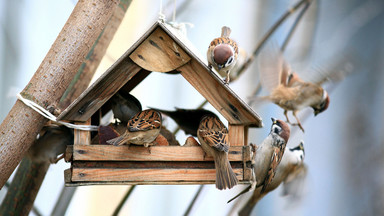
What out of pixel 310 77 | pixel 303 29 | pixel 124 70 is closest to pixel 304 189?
pixel 310 77

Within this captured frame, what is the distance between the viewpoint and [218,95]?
2.06 meters

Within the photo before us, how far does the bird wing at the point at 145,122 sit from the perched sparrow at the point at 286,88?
161 cm

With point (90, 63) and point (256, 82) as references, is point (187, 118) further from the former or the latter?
point (256, 82)

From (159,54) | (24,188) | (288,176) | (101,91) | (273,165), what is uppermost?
(159,54)

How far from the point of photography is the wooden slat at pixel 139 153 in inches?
77.8

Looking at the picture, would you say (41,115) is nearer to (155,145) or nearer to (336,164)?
(155,145)

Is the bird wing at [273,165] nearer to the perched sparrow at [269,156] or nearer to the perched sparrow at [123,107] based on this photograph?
the perched sparrow at [269,156]

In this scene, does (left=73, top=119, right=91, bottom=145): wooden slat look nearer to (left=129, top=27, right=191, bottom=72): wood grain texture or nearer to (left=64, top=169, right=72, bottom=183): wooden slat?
(left=64, top=169, right=72, bottom=183): wooden slat

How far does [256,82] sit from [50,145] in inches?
95.0

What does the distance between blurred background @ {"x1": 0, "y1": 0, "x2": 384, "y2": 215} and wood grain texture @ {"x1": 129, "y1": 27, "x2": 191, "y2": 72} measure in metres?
1.89

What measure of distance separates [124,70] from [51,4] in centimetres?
227

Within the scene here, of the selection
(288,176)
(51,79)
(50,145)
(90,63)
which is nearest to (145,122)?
(51,79)

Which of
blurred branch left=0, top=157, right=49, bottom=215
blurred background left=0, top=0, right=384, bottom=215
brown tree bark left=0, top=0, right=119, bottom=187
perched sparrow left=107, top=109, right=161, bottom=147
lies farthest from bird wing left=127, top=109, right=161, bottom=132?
blurred background left=0, top=0, right=384, bottom=215

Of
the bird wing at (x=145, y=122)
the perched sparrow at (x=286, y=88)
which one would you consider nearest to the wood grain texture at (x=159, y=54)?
the bird wing at (x=145, y=122)
